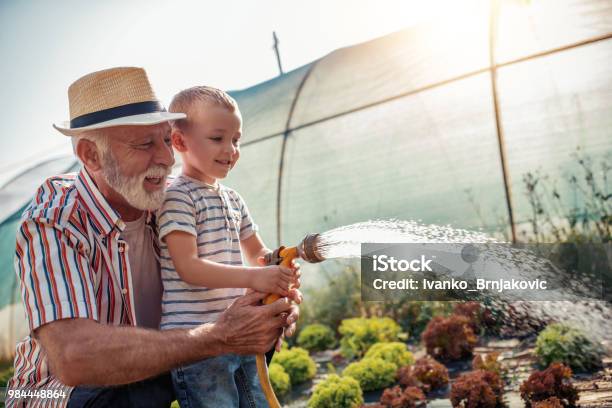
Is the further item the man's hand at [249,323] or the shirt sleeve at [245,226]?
the shirt sleeve at [245,226]

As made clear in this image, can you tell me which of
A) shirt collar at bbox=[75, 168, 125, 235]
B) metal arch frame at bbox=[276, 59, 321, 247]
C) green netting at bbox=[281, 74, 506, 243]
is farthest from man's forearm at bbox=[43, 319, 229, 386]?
metal arch frame at bbox=[276, 59, 321, 247]

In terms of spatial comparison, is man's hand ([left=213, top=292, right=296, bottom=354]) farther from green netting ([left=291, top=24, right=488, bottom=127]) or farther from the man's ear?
green netting ([left=291, top=24, right=488, bottom=127])

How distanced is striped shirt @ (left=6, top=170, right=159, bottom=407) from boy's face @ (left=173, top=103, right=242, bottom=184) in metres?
0.32

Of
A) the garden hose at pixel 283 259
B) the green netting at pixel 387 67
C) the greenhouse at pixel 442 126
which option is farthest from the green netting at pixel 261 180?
the garden hose at pixel 283 259

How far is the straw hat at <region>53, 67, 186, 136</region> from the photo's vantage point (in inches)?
103

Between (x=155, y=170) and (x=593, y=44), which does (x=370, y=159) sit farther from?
(x=155, y=170)

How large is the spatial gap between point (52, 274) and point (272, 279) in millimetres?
771

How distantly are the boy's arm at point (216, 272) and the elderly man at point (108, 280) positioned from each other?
0.23 feet

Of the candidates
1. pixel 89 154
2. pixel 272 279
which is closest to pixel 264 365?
pixel 272 279

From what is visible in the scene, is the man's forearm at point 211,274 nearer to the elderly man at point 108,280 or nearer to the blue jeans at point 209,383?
the elderly man at point 108,280

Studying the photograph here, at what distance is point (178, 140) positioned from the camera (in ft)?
9.10

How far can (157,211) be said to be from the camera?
264cm

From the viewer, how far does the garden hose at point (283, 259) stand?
248cm

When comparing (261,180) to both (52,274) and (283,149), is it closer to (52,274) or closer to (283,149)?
(283,149)
